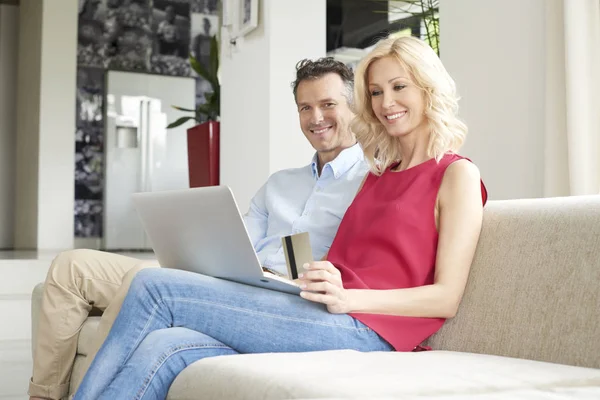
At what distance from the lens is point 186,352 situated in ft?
5.49

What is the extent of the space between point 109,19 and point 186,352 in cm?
768

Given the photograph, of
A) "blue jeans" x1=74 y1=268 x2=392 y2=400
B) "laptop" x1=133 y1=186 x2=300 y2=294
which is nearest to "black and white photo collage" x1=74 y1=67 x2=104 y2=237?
"laptop" x1=133 y1=186 x2=300 y2=294

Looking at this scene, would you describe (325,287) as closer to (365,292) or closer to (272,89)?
(365,292)

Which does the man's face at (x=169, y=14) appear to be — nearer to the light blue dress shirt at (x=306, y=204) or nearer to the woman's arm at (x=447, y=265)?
the light blue dress shirt at (x=306, y=204)

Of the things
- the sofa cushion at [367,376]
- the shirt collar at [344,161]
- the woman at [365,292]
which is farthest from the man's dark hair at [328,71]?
the sofa cushion at [367,376]

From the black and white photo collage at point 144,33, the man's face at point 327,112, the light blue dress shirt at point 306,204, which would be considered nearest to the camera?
the light blue dress shirt at point 306,204

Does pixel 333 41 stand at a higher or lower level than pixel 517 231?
higher

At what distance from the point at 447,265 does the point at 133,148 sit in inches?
283

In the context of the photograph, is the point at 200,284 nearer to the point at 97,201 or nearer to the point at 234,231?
the point at 234,231

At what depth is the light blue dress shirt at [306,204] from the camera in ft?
7.52

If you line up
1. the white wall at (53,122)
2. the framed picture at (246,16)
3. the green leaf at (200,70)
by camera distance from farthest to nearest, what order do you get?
the white wall at (53,122) → the green leaf at (200,70) → the framed picture at (246,16)

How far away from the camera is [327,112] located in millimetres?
2434

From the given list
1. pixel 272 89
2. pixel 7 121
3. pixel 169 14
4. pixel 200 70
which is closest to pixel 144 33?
pixel 169 14

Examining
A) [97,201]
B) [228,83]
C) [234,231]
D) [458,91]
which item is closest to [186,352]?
[234,231]
